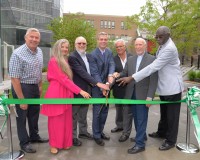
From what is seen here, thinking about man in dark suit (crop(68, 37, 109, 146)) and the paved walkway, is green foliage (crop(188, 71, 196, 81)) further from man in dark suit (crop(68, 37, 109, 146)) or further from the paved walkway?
man in dark suit (crop(68, 37, 109, 146))

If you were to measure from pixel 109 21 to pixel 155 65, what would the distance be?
6999cm

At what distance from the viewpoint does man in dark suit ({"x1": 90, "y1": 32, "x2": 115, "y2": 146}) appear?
4.64m

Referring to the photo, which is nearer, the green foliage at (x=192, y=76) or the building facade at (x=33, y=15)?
the green foliage at (x=192, y=76)

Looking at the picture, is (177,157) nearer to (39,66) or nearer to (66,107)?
(66,107)

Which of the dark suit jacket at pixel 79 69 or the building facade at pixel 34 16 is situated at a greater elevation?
the building facade at pixel 34 16

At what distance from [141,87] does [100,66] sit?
3.08 ft

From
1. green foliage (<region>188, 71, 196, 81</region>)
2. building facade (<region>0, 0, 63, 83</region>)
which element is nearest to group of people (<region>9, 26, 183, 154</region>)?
green foliage (<region>188, 71, 196, 81</region>)

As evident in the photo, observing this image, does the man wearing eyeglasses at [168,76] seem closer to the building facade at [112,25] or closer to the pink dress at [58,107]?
the pink dress at [58,107]

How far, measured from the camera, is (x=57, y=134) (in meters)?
4.26

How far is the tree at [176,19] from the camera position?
43.3 feet

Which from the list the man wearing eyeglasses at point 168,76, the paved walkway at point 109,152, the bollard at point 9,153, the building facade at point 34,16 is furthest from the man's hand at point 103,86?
the building facade at point 34,16

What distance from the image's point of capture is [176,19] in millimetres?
13289

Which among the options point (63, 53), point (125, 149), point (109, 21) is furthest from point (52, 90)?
point (109, 21)

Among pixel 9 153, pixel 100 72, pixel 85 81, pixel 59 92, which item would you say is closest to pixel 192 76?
pixel 100 72
